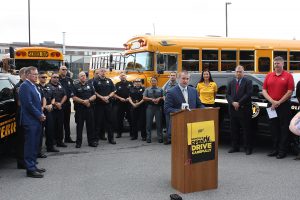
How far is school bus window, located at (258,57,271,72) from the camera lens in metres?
14.5

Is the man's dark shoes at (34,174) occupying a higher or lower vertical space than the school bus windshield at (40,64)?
lower

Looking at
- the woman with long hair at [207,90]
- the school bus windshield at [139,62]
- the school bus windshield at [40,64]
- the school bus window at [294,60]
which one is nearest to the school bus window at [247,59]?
the school bus window at [294,60]

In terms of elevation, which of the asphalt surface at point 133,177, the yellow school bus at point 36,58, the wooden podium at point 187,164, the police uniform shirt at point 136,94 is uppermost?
the yellow school bus at point 36,58

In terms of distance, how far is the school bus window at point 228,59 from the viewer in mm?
13992

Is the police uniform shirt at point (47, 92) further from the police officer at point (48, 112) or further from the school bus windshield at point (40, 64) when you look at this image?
the school bus windshield at point (40, 64)

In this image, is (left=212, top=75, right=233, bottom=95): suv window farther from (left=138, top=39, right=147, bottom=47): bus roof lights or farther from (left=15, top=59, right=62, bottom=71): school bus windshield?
(left=15, top=59, right=62, bottom=71): school bus windshield

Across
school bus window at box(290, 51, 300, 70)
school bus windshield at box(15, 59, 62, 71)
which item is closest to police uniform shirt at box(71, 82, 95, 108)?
school bus windshield at box(15, 59, 62, 71)

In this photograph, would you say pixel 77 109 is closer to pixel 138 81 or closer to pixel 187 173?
pixel 138 81

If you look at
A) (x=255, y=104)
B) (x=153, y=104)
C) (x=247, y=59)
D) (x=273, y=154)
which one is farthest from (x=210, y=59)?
(x=273, y=154)

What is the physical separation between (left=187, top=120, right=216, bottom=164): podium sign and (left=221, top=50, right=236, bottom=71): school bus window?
28.0 ft

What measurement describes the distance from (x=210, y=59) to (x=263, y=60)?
2.11 meters

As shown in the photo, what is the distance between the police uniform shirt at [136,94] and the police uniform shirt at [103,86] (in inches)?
25.3

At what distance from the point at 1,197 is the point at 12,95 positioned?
8.89ft

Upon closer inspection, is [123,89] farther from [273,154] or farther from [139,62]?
[273,154]
